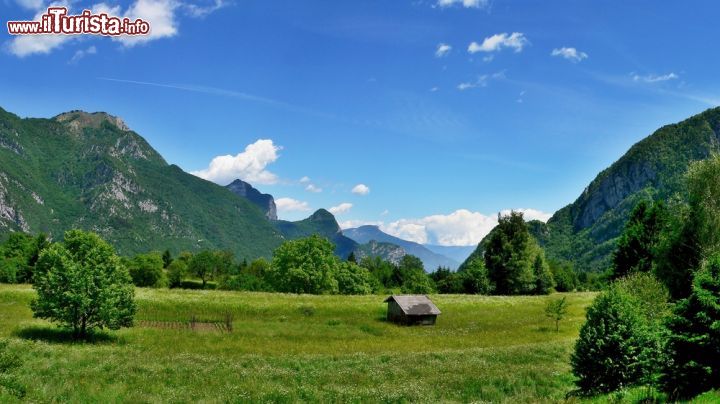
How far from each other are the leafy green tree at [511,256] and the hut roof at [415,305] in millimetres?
42316

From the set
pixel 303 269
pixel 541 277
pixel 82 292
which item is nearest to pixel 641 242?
pixel 541 277

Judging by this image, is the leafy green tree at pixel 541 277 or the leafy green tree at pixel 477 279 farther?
the leafy green tree at pixel 477 279

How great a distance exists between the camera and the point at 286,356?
1363 inches

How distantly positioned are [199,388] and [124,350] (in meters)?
14.4

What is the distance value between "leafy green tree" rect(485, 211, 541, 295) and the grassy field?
32.5 metres

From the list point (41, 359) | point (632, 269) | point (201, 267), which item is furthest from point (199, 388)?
point (201, 267)

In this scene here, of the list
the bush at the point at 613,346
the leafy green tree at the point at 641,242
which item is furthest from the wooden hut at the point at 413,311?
the bush at the point at 613,346

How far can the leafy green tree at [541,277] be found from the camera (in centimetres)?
9900

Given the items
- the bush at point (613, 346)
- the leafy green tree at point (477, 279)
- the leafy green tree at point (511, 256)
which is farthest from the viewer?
the leafy green tree at point (477, 279)

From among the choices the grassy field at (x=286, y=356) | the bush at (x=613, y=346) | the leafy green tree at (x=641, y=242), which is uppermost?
the leafy green tree at (x=641, y=242)

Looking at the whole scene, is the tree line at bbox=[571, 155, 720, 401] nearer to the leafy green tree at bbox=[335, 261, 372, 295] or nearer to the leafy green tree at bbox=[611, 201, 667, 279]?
the leafy green tree at bbox=[611, 201, 667, 279]

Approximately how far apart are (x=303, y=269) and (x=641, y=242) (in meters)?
57.6

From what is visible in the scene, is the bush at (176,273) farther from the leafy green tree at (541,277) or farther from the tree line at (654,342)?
the tree line at (654,342)

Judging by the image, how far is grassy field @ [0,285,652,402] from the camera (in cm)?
2272
